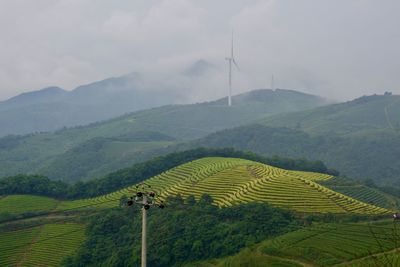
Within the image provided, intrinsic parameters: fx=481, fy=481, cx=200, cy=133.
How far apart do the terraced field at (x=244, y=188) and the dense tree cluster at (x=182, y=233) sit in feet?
25.6

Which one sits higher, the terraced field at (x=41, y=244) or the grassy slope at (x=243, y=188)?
the grassy slope at (x=243, y=188)

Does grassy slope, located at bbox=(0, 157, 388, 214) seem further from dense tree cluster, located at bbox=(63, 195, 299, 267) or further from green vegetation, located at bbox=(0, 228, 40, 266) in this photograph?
green vegetation, located at bbox=(0, 228, 40, 266)

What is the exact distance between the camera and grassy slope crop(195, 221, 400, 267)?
1869 inches

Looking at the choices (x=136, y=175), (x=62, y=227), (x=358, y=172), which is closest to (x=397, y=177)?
(x=358, y=172)

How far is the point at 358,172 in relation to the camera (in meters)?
186

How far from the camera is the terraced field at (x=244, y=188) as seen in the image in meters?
73.1

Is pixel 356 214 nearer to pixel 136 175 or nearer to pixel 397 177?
pixel 136 175

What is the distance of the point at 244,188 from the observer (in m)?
83.2

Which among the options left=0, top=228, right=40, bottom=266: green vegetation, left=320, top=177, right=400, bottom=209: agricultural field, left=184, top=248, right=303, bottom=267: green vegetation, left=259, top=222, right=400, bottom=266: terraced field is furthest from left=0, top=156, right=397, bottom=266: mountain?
left=320, top=177, right=400, bottom=209: agricultural field

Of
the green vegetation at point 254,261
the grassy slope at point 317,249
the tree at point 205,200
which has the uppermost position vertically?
the tree at point 205,200

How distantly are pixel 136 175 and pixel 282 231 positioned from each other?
178 feet

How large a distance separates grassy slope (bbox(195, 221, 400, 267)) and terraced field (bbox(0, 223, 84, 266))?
22201 mm

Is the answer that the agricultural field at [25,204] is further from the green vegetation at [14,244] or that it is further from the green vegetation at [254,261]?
the green vegetation at [254,261]

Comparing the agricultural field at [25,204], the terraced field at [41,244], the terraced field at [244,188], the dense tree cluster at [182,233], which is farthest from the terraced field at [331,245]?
the agricultural field at [25,204]
